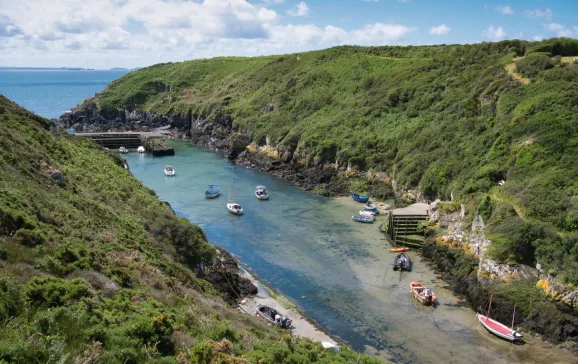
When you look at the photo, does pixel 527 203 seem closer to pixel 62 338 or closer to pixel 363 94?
pixel 62 338

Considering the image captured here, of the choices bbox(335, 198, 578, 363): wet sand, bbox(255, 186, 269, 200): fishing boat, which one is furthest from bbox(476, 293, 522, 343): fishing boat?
bbox(255, 186, 269, 200): fishing boat

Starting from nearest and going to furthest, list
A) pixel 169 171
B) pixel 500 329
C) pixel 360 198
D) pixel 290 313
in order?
pixel 500 329, pixel 290 313, pixel 360 198, pixel 169 171

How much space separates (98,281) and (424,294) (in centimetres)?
2237

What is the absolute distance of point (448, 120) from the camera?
59938 millimetres

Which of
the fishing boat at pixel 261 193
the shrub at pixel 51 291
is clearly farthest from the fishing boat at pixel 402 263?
the shrub at pixel 51 291

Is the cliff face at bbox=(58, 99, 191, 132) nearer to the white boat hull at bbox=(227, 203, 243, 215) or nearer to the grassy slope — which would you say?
the white boat hull at bbox=(227, 203, 243, 215)

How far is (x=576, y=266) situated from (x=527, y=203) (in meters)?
7.04

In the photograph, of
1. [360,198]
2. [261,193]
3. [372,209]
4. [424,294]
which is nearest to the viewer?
[424,294]

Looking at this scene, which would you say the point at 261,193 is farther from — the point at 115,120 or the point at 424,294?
the point at 115,120

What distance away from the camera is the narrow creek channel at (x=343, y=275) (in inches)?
1070

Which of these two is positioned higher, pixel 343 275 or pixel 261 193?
pixel 261 193

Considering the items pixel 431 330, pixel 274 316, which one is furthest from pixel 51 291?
pixel 431 330

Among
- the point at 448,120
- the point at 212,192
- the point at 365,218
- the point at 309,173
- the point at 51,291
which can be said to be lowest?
the point at 212,192

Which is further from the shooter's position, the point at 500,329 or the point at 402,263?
the point at 402,263
